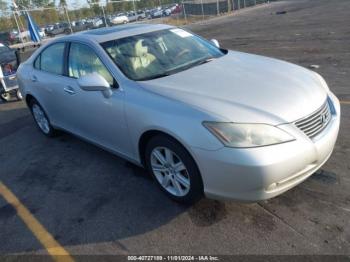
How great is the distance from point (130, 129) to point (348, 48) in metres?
8.41

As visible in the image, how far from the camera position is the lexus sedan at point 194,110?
285 centimetres

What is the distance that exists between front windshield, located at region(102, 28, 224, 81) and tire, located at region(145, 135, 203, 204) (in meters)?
0.77

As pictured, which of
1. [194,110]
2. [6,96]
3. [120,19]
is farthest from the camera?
[120,19]

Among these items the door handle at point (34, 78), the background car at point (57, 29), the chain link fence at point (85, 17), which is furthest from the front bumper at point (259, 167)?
the background car at point (57, 29)

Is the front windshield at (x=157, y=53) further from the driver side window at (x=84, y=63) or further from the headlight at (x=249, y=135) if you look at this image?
the headlight at (x=249, y=135)

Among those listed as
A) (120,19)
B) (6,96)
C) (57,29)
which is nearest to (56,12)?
(57,29)

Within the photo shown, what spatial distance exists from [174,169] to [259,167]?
3.07 ft

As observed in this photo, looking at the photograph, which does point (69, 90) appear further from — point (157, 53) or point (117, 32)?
point (157, 53)

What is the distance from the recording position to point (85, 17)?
37.2 m

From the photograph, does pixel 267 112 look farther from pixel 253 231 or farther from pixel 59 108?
pixel 59 108

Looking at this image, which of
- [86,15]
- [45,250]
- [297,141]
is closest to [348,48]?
[297,141]

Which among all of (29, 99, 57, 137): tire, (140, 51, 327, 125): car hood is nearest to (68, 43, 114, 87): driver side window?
(140, 51, 327, 125): car hood

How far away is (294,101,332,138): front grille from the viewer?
9.87ft

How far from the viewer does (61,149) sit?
5406 millimetres
